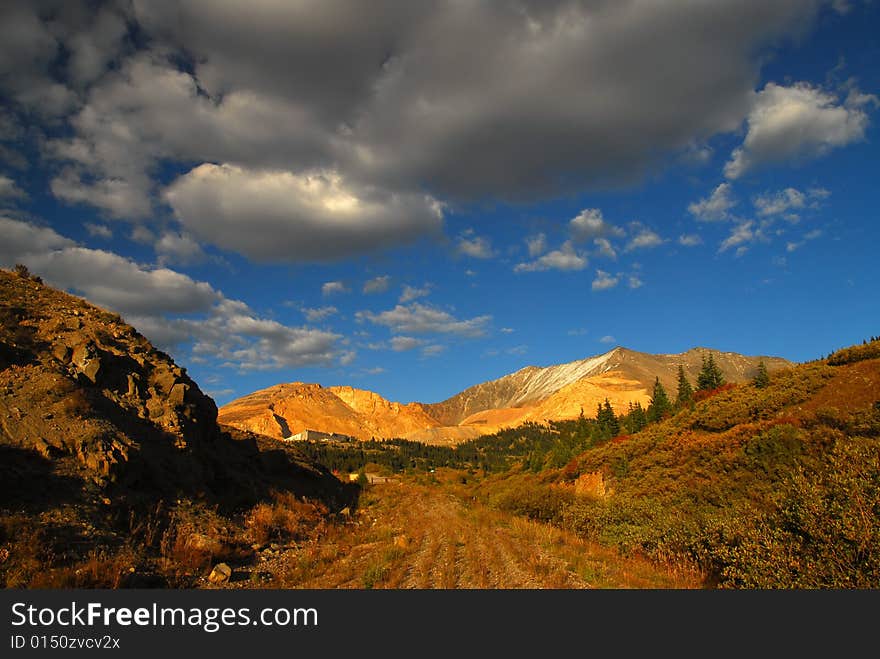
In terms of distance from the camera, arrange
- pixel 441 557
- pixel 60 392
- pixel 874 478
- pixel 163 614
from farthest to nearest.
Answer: pixel 60 392 < pixel 441 557 < pixel 874 478 < pixel 163 614

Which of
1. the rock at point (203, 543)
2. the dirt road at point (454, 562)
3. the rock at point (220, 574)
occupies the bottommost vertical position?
the dirt road at point (454, 562)

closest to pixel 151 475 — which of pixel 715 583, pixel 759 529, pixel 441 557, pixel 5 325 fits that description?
pixel 5 325

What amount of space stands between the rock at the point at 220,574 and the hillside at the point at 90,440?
221 cm

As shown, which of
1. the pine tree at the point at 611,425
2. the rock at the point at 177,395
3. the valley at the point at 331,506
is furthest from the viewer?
the pine tree at the point at 611,425

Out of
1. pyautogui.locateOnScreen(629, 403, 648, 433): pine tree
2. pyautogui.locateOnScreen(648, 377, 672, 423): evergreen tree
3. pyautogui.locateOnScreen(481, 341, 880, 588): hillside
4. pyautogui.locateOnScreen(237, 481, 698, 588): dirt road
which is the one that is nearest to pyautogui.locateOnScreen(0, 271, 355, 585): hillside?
pyautogui.locateOnScreen(237, 481, 698, 588): dirt road

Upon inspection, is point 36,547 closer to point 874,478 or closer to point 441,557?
point 441,557

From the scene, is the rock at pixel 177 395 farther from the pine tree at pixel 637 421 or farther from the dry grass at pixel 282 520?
the pine tree at pixel 637 421

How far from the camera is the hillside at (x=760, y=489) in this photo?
8.15m

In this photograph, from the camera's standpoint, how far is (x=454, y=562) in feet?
39.1

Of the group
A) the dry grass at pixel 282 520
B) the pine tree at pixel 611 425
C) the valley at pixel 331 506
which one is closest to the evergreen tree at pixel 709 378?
the pine tree at pixel 611 425

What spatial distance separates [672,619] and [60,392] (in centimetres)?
1818

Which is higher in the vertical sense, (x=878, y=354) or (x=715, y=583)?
(x=878, y=354)

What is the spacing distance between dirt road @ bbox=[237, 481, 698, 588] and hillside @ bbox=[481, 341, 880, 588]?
1.50 metres

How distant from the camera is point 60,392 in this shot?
48.6 ft
